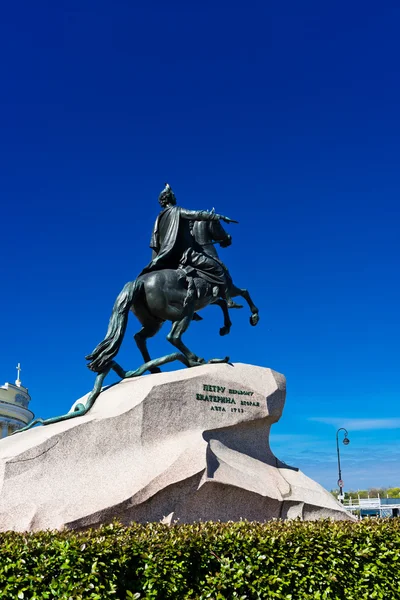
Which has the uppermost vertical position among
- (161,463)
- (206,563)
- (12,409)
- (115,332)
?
(12,409)

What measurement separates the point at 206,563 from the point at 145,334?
6.21m

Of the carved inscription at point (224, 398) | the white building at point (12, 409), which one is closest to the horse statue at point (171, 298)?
the carved inscription at point (224, 398)

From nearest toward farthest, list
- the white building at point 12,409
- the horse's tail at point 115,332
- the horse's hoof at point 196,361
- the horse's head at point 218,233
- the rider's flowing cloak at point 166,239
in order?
the horse's tail at point 115,332 < the horse's hoof at point 196,361 < the rider's flowing cloak at point 166,239 < the horse's head at point 218,233 < the white building at point 12,409

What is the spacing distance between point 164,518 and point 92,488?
1.13 m

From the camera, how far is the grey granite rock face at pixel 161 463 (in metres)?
8.03

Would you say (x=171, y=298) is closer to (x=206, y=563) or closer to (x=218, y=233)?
(x=218, y=233)

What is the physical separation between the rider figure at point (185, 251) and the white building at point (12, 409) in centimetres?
4566

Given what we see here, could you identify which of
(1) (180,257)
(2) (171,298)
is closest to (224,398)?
(2) (171,298)

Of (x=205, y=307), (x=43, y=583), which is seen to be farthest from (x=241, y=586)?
(x=205, y=307)

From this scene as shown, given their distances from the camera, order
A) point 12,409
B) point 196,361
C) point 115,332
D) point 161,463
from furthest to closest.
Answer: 1. point 12,409
2. point 196,361
3. point 115,332
4. point 161,463

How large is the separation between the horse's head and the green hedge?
6617mm

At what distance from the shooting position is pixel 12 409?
54.8m

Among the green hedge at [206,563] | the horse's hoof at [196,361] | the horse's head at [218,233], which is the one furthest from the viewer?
the horse's head at [218,233]

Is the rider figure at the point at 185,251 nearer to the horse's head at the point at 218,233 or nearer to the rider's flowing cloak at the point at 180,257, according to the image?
the rider's flowing cloak at the point at 180,257
